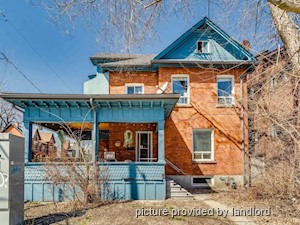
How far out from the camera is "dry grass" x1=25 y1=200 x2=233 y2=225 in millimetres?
6898

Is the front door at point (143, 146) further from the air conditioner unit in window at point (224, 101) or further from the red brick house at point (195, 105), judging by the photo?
the air conditioner unit in window at point (224, 101)

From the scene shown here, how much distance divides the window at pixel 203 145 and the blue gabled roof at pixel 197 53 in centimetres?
419

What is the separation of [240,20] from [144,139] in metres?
10.4

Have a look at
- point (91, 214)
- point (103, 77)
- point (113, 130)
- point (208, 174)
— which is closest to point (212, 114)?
point (208, 174)

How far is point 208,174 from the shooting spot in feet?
45.7

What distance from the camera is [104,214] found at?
7570 millimetres

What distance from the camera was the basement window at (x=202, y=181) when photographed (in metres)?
14.0

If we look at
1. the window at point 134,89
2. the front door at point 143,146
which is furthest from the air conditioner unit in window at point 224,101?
the window at point 134,89

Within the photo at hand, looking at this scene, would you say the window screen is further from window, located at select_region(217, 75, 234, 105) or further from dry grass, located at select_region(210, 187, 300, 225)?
Result: dry grass, located at select_region(210, 187, 300, 225)

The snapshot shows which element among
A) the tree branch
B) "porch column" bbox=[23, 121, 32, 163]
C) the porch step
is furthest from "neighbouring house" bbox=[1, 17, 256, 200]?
the tree branch

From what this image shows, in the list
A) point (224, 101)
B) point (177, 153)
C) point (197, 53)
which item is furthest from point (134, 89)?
point (224, 101)

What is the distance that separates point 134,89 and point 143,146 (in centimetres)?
346

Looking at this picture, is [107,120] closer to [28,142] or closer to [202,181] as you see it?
[28,142]

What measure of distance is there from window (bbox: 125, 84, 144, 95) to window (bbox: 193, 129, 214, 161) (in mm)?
4030
